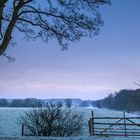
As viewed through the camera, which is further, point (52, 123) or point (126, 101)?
point (126, 101)

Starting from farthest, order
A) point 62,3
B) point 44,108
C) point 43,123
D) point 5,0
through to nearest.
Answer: point 44,108
point 43,123
point 62,3
point 5,0

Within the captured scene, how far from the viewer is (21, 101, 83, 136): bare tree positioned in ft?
110

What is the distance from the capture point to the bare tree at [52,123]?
33531 mm

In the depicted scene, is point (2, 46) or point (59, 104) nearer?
point (2, 46)

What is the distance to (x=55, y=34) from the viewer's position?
58.7ft

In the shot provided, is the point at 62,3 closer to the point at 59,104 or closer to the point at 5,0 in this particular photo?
the point at 5,0

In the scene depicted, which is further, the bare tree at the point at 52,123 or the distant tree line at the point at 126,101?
the distant tree line at the point at 126,101

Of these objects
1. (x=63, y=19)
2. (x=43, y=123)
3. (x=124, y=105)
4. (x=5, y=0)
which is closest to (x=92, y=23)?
(x=63, y=19)

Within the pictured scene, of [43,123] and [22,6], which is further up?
[22,6]

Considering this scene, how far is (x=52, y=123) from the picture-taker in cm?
3400

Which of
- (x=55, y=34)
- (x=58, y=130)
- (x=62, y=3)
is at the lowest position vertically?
(x=58, y=130)

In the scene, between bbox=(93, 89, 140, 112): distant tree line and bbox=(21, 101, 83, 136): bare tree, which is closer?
bbox=(21, 101, 83, 136): bare tree

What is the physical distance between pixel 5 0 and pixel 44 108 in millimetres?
21487

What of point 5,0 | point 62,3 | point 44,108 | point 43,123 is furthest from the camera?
point 44,108
